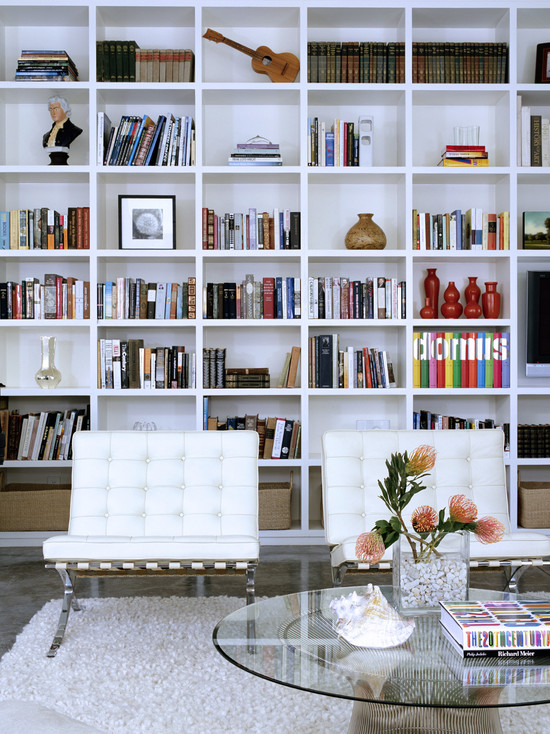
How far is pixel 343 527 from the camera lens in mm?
3064

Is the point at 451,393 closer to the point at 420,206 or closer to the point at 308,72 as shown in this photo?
the point at 420,206

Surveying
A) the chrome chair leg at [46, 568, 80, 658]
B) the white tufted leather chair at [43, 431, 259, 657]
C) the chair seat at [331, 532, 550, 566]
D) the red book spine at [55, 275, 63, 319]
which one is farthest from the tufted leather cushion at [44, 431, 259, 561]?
the red book spine at [55, 275, 63, 319]

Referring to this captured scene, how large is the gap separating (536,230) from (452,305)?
0.67 meters

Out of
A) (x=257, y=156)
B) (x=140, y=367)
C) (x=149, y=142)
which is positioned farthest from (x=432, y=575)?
(x=149, y=142)

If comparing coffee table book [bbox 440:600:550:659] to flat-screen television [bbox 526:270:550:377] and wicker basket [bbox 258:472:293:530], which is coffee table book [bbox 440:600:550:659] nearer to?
wicker basket [bbox 258:472:293:530]

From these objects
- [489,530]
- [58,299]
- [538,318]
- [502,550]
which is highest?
[58,299]

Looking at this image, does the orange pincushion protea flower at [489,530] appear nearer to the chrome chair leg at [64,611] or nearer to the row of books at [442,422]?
the chrome chair leg at [64,611]

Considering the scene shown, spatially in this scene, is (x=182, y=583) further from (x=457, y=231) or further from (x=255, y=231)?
(x=457, y=231)

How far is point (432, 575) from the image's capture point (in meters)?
1.96

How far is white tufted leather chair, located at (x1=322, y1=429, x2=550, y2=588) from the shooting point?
122 inches

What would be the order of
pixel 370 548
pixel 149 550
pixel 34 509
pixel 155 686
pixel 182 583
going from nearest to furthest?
pixel 370 548, pixel 155 686, pixel 149 550, pixel 182 583, pixel 34 509

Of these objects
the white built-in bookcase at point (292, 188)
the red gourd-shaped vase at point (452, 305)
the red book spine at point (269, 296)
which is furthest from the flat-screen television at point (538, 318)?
the red book spine at point (269, 296)

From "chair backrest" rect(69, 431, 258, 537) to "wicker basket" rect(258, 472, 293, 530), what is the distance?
1.12 metres

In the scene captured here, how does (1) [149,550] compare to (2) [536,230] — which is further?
(2) [536,230]
